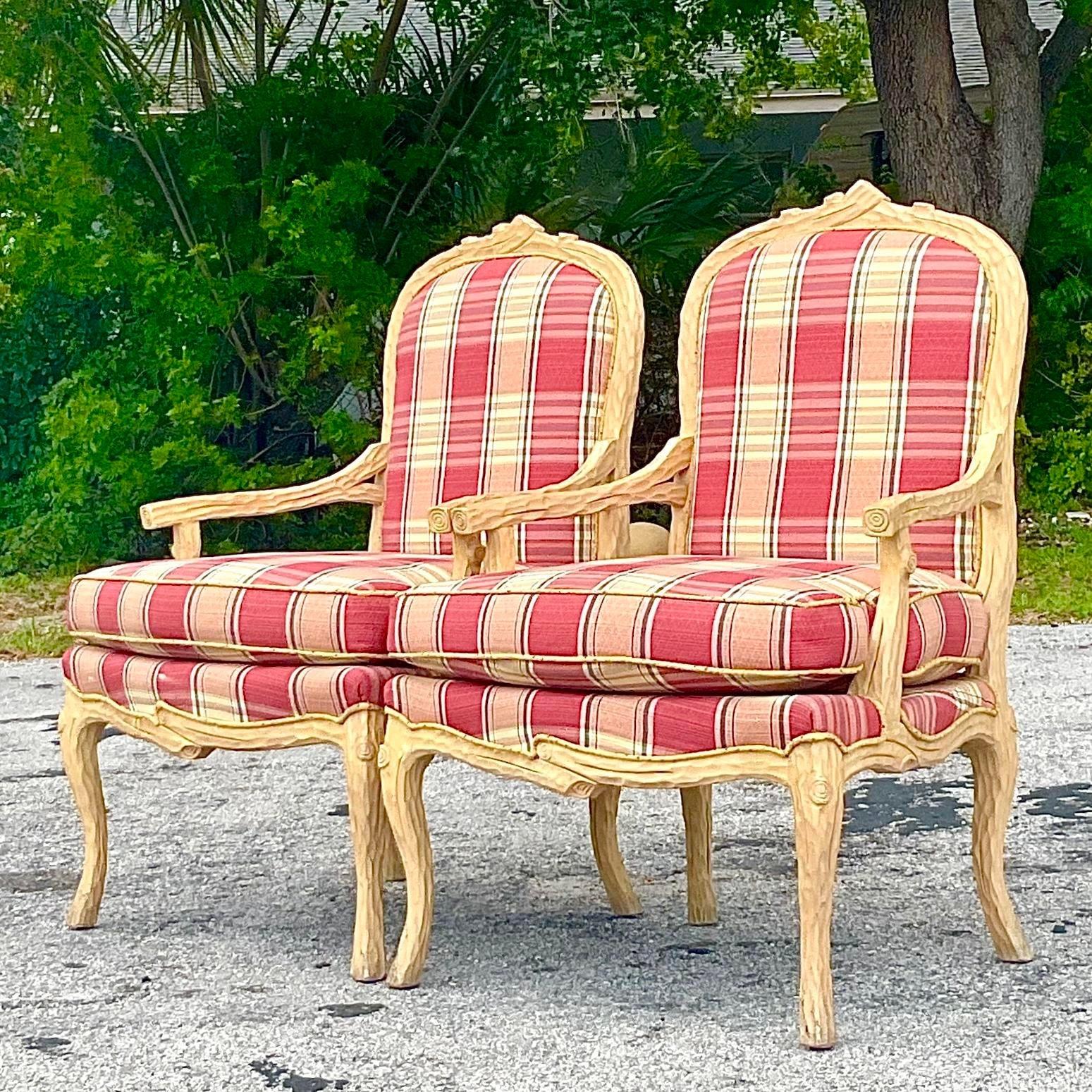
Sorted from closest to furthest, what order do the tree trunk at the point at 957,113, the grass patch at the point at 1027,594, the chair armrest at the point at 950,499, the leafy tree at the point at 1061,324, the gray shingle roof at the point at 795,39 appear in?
the chair armrest at the point at 950,499, the grass patch at the point at 1027,594, the tree trunk at the point at 957,113, the leafy tree at the point at 1061,324, the gray shingle roof at the point at 795,39

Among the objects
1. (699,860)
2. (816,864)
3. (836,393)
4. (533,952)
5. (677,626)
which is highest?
(836,393)

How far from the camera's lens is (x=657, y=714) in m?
2.70

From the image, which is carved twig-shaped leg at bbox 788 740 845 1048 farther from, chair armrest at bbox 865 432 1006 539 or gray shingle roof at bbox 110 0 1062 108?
gray shingle roof at bbox 110 0 1062 108

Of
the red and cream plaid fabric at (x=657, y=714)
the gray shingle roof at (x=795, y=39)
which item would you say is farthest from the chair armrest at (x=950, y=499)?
the gray shingle roof at (x=795, y=39)

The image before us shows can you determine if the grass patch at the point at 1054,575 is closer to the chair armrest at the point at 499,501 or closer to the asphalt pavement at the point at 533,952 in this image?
the asphalt pavement at the point at 533,952

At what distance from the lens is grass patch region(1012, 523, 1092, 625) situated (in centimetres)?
771

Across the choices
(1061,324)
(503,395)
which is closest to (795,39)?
(1061,324)

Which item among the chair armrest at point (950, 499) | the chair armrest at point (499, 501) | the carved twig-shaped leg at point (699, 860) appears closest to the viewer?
the chair armrest at point (950, 499)

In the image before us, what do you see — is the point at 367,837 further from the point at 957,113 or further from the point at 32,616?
the point at 957,113

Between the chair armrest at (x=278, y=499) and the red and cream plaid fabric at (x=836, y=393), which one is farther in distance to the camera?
the chair armrest at (x=278, y=499)

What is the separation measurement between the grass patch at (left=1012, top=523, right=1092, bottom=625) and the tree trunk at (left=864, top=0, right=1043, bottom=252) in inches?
58.0

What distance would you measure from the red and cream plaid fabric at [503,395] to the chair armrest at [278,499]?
5 cm

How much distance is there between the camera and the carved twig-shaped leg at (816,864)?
260 cm

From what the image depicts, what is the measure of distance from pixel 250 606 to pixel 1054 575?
6.15m
